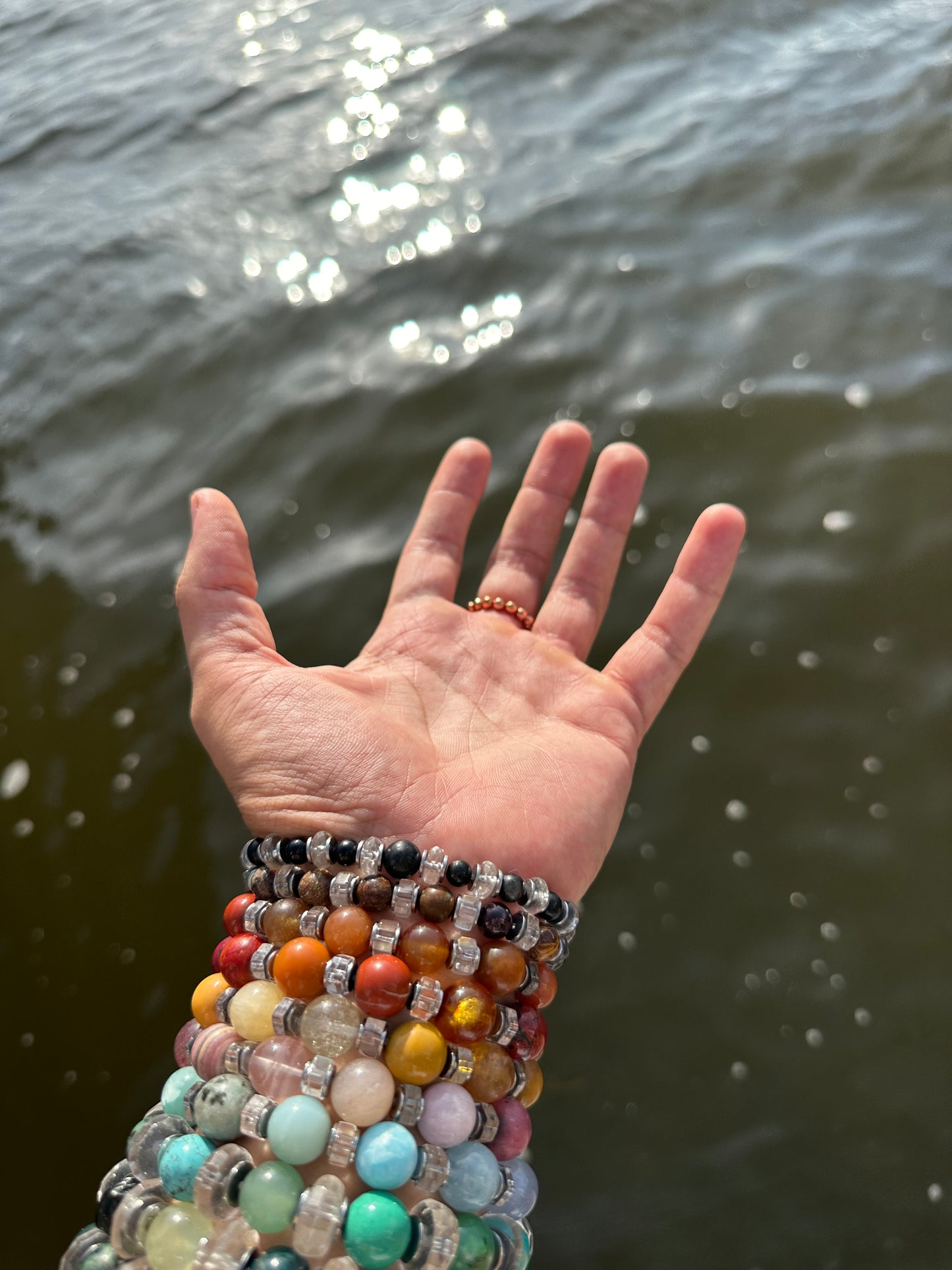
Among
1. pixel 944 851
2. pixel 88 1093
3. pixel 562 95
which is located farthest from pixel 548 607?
pixel 562 95

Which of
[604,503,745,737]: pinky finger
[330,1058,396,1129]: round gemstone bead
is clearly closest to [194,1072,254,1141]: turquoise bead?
[330,1058,396,1129]: round gemstone bead

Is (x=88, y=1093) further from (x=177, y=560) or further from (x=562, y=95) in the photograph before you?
(x=562, y=95)

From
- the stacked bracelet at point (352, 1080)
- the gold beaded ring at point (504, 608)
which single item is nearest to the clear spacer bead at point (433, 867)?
the stacked bracelet at point (352, 1080)

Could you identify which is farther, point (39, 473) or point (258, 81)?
point (258, 81)

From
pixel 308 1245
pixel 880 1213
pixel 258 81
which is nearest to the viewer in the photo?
pixel 308 1245

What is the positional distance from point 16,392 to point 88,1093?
1.64 metres

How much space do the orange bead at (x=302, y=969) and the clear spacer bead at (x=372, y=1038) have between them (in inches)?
2.8

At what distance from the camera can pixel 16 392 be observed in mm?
2262

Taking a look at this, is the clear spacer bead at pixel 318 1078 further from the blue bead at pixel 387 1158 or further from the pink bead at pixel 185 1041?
the pink bead at pixel 185 1041

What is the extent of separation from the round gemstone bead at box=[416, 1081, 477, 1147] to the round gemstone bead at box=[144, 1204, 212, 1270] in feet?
0.82

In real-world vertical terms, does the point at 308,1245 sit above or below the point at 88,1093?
above

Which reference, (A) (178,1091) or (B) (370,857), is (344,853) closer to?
(B) (370,857)

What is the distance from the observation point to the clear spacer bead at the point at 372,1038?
105cm

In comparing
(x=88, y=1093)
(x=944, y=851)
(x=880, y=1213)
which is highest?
(x=88, y=1093)
